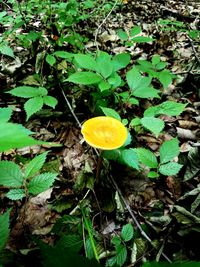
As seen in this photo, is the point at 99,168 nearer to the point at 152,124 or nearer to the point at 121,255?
the point at 152,124

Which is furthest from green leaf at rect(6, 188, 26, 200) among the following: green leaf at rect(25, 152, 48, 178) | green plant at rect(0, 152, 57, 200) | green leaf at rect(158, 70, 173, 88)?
green leaf at rect(158, 70, 173, 88)

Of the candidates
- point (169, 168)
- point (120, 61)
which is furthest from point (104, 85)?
point (169, 168)

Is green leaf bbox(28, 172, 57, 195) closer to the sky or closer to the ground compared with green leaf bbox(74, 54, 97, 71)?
closer to the ground

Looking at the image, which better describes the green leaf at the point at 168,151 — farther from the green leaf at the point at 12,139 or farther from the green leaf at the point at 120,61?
the green leaf at the point at 12,139

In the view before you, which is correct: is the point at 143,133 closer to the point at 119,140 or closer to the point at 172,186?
the point at 172,186

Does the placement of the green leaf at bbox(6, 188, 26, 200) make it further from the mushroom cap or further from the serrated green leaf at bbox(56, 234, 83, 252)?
the mushroom cap

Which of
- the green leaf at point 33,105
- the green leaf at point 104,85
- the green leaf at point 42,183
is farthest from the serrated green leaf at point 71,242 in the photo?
the green leaf at point 104,85

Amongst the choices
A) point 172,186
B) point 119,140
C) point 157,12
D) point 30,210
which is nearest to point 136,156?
point 119,140
